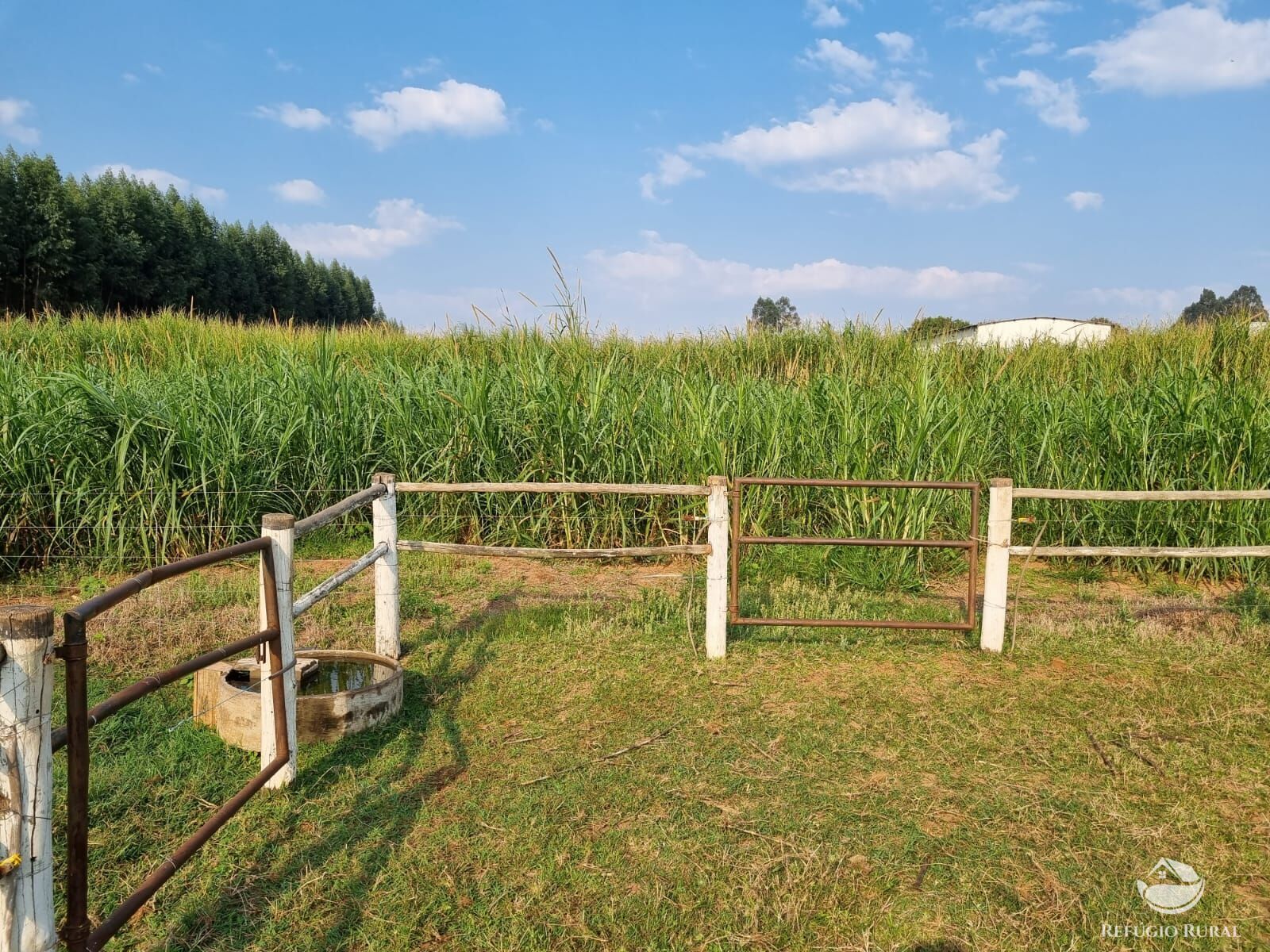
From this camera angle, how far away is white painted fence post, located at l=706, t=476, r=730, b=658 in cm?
454

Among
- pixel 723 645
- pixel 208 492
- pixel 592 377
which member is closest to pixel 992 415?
pixel 592 377

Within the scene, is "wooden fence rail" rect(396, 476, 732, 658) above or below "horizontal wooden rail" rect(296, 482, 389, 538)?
below

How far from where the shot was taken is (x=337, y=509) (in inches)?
151

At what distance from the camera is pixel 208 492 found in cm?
693

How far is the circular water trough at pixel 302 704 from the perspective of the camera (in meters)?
3.51

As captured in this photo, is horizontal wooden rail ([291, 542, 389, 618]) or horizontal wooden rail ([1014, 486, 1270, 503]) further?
horizontal wooden rail ([1014, 486, 1270, 503])

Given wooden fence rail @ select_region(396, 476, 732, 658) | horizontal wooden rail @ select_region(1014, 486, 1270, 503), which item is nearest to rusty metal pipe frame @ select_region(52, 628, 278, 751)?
wooden fence rail @ select_region(396, 476, 732, 658)

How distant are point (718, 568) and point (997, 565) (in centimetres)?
161

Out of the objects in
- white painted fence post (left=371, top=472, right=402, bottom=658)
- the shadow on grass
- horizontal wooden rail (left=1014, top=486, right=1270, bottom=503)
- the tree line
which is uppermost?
the tree line

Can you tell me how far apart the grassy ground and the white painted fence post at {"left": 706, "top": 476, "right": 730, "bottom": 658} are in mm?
175

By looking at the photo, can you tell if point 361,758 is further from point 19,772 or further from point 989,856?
point 989,856

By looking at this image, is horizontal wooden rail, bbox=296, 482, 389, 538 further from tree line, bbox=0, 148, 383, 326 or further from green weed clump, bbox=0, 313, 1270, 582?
tree line, bbox=0, 148, 383, 326

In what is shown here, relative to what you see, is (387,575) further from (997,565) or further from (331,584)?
(997,565)

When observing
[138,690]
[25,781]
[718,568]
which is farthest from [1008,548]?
[25,781]
